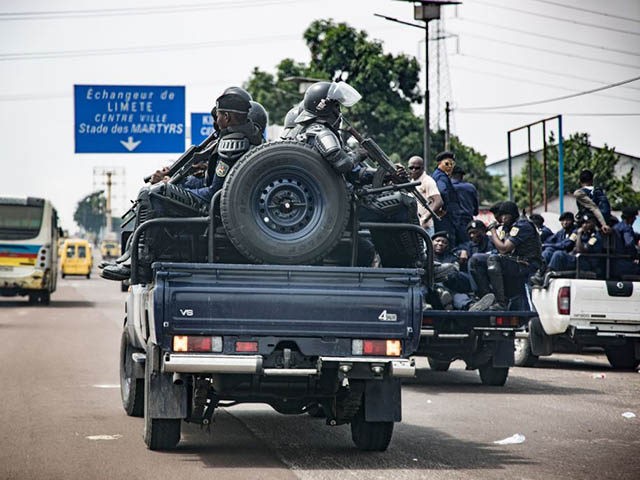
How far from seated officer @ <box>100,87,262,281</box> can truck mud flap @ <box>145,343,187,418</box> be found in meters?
0.85

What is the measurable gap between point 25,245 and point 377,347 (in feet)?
94.0

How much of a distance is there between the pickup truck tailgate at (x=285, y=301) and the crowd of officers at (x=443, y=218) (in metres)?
0.78

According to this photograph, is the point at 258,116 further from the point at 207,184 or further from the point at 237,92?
the point at 207,184

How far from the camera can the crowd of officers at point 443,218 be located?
927cm

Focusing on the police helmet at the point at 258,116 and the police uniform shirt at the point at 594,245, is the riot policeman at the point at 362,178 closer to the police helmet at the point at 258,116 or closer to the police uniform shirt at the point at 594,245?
the police helmet at the point at 258,116

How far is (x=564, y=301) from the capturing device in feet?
53.5

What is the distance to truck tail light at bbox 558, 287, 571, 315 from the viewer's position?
16.3 m

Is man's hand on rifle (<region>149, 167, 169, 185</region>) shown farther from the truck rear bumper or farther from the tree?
the tree

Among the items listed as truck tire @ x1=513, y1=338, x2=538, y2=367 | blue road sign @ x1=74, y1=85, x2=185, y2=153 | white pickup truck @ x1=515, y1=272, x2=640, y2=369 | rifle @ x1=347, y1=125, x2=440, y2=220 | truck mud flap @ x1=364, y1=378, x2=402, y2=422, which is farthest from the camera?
blue road sign @ x1=74, y1=85, x2=185, y2=153

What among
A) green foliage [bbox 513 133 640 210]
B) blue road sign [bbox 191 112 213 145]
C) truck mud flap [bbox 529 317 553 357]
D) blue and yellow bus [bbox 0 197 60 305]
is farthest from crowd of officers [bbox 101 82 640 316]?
green foliage [bbox 513 133 640 210]

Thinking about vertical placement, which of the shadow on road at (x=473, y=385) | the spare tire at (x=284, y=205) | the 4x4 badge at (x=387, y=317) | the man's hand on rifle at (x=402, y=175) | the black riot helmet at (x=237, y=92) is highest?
the black riot helmet at (x=237, y=92)

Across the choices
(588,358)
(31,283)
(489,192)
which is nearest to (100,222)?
(489,192)

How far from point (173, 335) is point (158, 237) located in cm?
99

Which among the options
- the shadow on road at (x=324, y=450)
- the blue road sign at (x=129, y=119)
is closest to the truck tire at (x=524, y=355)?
the shadow on road at (x=324, y=450)
